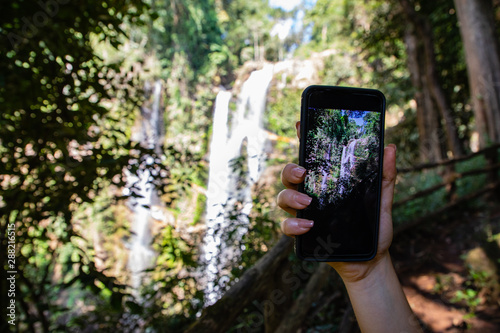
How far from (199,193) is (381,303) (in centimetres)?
273

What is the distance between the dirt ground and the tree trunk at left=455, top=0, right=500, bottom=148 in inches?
65.1

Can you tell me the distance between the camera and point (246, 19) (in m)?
24.2

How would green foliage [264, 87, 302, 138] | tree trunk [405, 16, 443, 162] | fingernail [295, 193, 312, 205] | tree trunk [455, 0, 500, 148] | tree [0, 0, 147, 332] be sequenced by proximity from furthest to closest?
green foliage [264, 87, 302, 138], tree trunk [405, 16, 443, 162], tree trunk [455, 0, 500, 148], tree [0, 0, 147, 332], fingernail [295, 193, 312, 205]

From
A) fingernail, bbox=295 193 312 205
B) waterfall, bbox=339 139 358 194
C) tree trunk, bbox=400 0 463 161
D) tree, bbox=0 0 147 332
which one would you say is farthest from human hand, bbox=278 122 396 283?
tree trunk, bbox=400 0 463 161

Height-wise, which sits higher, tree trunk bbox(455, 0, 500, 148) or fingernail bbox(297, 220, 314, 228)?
tree trunk bbox(455, 0, 500, 148)

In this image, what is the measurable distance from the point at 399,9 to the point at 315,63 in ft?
31.0

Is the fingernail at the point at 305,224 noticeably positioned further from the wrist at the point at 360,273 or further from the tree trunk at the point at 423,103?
the tree trunk at the point at 423,103

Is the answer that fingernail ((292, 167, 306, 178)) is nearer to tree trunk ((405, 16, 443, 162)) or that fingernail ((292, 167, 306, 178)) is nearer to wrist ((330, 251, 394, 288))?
wrist ((330, 251, 394, 288))

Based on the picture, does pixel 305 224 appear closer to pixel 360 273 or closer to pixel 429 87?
pixel 360 273

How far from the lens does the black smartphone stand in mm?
801

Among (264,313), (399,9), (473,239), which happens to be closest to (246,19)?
(399,9)

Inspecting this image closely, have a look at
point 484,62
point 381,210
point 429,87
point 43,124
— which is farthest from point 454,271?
point 429,87

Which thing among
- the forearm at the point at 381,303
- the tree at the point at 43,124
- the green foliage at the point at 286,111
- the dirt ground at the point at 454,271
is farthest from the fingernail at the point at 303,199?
the green foliage at the point at 286,111

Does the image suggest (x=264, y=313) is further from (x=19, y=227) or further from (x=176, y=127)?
(x=176, y=127)
